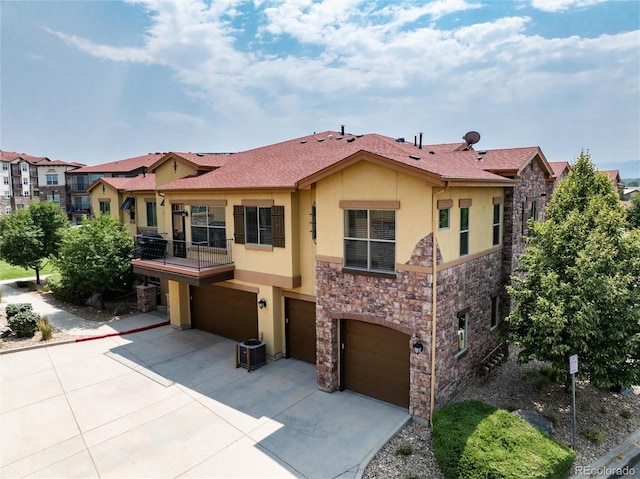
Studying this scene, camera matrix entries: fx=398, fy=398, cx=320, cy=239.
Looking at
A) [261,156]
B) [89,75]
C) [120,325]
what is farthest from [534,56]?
[120,325]

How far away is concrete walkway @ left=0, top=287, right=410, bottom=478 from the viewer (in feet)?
26.5

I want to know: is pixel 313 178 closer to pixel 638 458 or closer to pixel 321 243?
pixel 321 243

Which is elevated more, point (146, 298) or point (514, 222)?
point (514, 222)

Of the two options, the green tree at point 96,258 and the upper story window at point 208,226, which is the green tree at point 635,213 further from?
the green tree at point 96,258

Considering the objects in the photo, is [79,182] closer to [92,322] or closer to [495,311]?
[92,322]

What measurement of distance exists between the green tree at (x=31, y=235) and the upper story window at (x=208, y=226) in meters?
11.7

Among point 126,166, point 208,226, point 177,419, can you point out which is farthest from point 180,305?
point 126,166

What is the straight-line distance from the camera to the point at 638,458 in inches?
351

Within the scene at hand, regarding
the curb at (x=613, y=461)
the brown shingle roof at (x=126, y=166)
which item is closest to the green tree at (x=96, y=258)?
the curb at (x=613, y=461)

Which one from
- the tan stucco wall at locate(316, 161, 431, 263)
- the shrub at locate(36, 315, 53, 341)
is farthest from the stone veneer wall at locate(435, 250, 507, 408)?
the shrub at locate(36, 315, 53, 341)

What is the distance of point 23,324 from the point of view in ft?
49.4

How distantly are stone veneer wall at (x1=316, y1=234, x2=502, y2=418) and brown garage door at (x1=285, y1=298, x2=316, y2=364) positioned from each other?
175cm

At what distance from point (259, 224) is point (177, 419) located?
20.7ft

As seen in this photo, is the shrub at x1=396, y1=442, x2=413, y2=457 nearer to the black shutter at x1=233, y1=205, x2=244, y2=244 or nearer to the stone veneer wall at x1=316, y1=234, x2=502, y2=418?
the stone veneer wall at x1=316, y1=234, x2=502, y2=418
